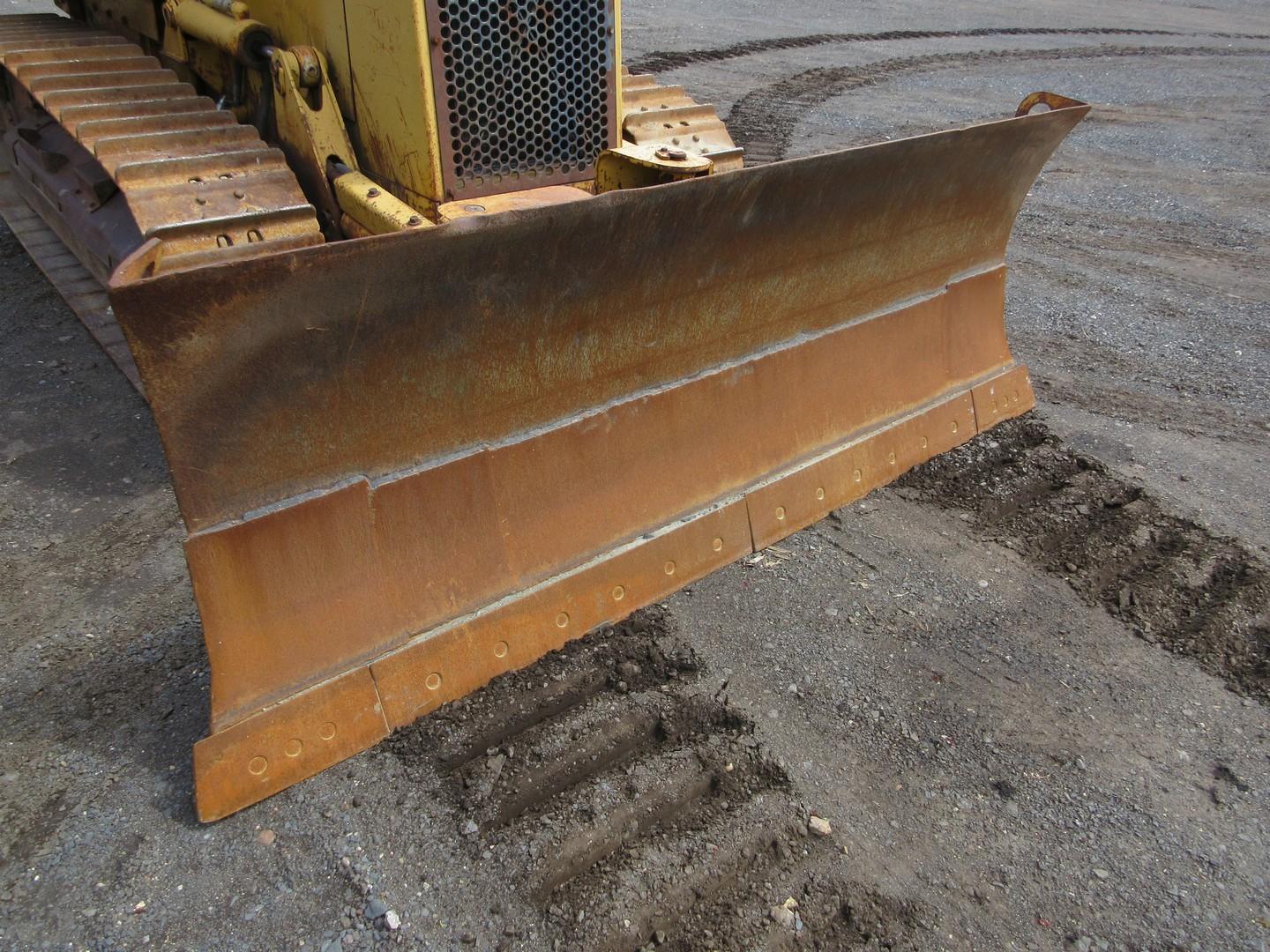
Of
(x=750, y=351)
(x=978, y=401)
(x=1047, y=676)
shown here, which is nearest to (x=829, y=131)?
(x=978, y=401)

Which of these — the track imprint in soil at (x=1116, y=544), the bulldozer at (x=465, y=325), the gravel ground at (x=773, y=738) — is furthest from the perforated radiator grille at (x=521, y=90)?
the track imprint in soil at (x=1116, y=544)

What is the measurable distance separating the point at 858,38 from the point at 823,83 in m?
3.45

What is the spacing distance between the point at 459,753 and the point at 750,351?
1.65m

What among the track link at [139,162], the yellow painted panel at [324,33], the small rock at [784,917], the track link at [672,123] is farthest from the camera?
the track link at [672,123]

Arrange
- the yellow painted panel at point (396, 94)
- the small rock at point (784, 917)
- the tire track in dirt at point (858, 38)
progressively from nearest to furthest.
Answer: the small rock at point (784, 917)
the yellow painted panel at point (396, 94)
the tire track in dirt at point (858, 38)

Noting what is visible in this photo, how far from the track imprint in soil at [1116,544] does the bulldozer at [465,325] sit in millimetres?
224

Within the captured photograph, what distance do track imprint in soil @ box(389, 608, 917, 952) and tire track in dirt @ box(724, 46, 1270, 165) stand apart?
16.3 ft

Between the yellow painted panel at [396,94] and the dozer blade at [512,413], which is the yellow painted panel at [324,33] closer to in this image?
the yellow painted panel at [396,94]

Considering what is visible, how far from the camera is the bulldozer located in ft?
7.47

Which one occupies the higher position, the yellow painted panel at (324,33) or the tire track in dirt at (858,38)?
the yellow painted panel at (324,33)

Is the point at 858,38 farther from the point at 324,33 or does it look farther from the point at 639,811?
the point at 639,811

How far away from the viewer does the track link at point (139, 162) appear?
283 centimetres

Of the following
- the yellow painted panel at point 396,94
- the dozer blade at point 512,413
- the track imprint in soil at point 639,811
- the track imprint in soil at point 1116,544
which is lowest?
the track imprint in soil at point 1116,544

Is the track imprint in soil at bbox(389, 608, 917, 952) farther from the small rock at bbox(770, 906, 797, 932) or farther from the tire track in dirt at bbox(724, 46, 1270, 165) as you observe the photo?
the tire track in dirt at bbox(724, 46, 1270, 165)
